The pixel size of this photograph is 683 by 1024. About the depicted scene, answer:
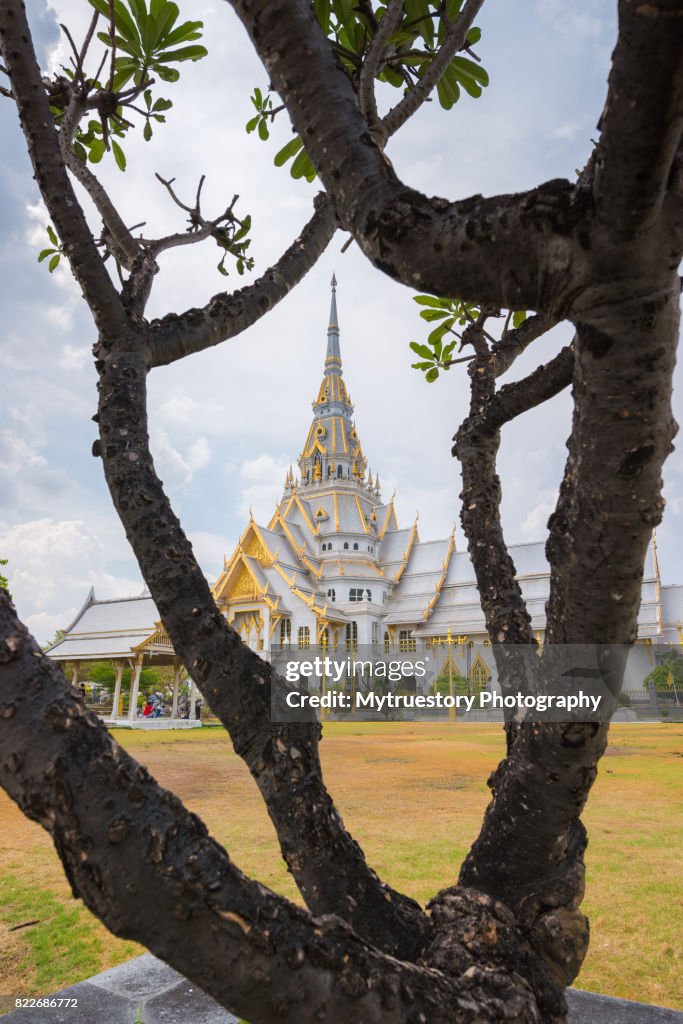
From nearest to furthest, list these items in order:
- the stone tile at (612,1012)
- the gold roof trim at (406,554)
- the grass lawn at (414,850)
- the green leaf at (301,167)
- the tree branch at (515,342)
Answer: the stone tile at (612,1012), the green leaf at (301,167), the tree branch at (515,342), the grass lawn at (414,850), the gold roof trim at (406,554)

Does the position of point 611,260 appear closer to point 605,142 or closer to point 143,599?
point 605,142

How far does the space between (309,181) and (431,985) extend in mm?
3095

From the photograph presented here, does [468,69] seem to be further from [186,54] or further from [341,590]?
[341,590]

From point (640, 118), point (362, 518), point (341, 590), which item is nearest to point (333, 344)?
point (362, 518)

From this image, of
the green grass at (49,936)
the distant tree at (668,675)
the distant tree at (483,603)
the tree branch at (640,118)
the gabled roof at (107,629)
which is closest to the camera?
the tree branch at (640,118)

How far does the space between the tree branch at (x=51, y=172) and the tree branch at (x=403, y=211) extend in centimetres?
83

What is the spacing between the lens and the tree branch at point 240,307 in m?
2.09

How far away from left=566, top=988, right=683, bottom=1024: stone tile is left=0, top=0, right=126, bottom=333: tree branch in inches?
123

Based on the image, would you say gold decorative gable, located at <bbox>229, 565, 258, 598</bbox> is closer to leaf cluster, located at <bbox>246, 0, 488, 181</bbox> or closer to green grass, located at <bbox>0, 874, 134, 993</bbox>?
green grass, located at <bbox>0, 874, 134, 993</bbox>

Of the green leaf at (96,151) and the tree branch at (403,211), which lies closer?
the tree branch at (403,211)

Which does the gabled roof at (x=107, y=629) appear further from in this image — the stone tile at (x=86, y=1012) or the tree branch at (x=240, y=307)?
the tree branch at (x=240, y=307)

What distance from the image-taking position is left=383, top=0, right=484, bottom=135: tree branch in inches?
92.4

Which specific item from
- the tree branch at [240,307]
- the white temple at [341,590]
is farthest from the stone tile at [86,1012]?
the white temple at [341,590]

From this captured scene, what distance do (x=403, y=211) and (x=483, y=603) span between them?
4.97 ft
